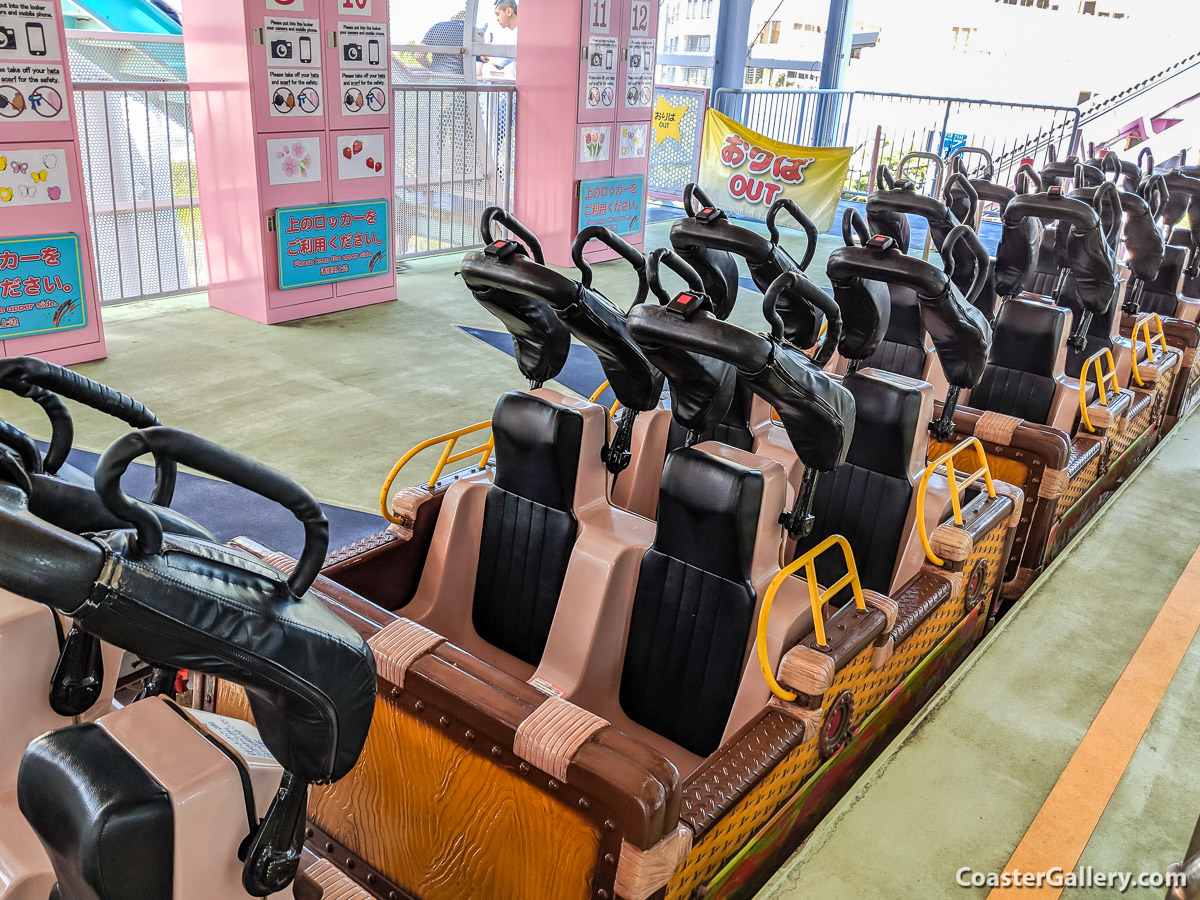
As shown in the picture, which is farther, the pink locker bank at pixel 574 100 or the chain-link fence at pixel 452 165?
the chain-link fence at pixel 452 165

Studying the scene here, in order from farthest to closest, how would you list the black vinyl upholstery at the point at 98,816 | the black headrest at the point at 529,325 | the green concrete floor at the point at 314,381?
1. the green concrete floor at the point at 314,381
2. the black headrest at the point at 529,325
3. the black vinyl upholstery at the point at 98,816

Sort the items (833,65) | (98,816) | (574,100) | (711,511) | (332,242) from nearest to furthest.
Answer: (98,816) → (711,511) → (332,242) → (574,100) → (833,65)

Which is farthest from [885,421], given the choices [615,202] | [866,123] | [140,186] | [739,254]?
[866,123]

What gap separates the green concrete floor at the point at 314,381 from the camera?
4305 millimetres

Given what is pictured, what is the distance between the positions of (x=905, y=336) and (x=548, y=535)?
2247 millimetres

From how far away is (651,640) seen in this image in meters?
2.27

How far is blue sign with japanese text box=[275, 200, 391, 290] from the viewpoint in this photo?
5.92 meters

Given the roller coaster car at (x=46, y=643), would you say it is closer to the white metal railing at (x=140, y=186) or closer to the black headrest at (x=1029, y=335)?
the black headrest at (x=1029, y=335)

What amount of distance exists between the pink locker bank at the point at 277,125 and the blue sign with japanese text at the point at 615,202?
6.40ft

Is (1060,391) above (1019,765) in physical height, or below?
above

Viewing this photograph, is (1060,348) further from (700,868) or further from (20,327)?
(20,327)

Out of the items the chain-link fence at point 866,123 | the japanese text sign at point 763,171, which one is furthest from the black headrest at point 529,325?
the chain-link fence at point 866,123

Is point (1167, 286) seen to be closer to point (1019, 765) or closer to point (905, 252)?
point (905, 252)

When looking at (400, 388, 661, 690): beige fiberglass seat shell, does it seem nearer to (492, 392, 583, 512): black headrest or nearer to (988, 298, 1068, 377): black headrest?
(492, 392, 583, 512): black headrest
